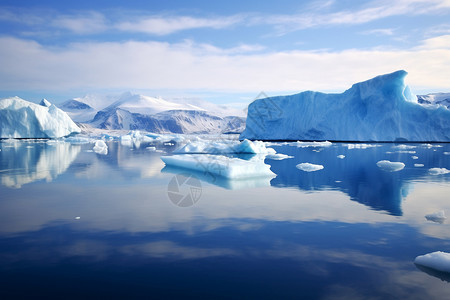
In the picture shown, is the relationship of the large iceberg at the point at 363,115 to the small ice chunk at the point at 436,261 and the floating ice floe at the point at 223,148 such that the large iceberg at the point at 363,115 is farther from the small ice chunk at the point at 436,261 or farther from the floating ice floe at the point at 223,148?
the small ice chunk at the point at 436,261

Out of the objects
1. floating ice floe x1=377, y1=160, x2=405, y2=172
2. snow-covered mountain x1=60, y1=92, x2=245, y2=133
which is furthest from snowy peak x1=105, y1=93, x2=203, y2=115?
floating ice floe x1=377, y1=160, x2=405, y2=172

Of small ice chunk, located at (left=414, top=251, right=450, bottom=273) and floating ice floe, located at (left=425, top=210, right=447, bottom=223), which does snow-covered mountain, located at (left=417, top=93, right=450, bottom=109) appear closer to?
floating ice floe, located at (left=425, top=210, right=447, bottom=223)

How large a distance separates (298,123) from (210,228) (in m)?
29.8

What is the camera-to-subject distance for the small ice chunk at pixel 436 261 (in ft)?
10.2

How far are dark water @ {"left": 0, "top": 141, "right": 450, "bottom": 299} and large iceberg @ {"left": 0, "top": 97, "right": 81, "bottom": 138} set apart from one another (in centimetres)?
2927

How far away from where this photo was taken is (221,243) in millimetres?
3836

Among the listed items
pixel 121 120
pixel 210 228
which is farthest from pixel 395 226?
pixel 121 120

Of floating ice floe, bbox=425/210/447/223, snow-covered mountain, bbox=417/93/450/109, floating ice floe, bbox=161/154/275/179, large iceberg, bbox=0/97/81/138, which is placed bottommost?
floating ice floe, bbox=425/210/447/223

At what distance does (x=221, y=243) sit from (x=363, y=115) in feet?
94.8

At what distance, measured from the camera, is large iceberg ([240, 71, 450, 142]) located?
91.7 feet

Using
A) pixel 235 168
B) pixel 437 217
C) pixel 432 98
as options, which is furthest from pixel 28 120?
pixel 432 98

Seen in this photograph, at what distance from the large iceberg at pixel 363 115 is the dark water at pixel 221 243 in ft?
76.7

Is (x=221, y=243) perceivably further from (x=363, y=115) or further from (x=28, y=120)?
(x=28, y=120)

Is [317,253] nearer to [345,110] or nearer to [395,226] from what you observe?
[395,226]
